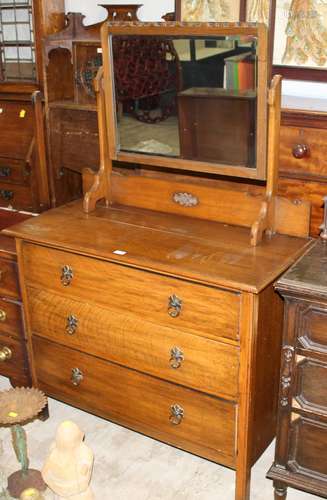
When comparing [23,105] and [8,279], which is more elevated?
[23,105]

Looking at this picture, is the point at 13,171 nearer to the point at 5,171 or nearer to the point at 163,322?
the point at 5,171

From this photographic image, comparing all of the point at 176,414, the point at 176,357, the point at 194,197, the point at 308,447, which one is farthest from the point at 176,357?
the point at 194,197

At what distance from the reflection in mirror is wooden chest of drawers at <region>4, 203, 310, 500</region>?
30 centimetres

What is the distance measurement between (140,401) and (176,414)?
6.6 inches

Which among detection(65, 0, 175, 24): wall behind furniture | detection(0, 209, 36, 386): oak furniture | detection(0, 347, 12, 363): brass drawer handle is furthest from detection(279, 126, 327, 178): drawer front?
detection(0, 347, 12, 363): brass drawer handle

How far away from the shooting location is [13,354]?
2.68 meters

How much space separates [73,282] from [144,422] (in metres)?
0.60

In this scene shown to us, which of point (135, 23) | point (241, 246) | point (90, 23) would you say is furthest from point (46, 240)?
point (90, 23)

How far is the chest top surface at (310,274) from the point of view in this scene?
1.86 meters

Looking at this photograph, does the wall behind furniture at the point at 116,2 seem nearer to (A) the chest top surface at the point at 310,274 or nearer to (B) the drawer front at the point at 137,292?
(B) the drawer front at the point at 137,292

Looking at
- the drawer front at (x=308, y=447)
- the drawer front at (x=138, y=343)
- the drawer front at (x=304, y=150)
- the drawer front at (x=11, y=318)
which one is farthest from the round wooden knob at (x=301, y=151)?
the drawer front at (x=11, y=318)

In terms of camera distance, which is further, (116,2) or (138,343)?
(116,2)

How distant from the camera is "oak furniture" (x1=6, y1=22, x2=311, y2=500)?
2.05 meters

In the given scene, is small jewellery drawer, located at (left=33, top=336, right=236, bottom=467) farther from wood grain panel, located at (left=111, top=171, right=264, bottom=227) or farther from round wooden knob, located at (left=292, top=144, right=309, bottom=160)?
round wooden knob, located at (left=292, top=144, right=309, bottom=160)
